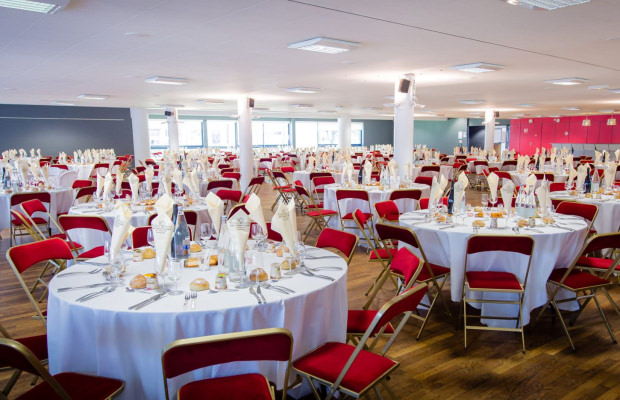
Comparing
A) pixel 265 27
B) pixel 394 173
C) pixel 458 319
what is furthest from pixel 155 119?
pixel 458 319

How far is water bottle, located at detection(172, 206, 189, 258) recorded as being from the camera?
Answer: 355 centimetres

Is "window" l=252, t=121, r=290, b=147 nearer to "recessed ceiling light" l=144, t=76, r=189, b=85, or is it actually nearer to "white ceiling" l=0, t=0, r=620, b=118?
"white ceiling" l=0, t=0, r=620, b=118

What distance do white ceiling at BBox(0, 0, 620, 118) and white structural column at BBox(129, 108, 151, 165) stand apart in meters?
10.3

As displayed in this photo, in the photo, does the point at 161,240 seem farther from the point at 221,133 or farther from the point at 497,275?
the point at 221,133

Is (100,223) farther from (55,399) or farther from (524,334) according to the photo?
(524,334)

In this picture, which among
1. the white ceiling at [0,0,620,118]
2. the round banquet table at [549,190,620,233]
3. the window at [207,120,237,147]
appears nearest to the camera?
the white ceiling at [0,0,620,118]

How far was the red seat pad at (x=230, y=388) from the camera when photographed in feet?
7.64

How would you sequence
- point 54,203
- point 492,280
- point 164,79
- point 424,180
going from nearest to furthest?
point 492,280 → point 54,203 → point 424,180 → point 164,79

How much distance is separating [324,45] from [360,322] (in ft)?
14.1

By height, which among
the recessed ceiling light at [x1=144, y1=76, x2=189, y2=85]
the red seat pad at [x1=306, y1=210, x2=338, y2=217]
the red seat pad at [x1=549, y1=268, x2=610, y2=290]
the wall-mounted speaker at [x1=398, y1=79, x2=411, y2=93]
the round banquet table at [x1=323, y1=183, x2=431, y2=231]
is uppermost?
the recessed ceiling light at [x1=144, y1=76, x2=189, y2=85]

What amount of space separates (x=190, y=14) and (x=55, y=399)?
4.01 meters

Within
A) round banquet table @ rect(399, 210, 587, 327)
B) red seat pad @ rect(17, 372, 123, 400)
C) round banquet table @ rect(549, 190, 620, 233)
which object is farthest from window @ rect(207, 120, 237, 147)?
red seat pad @ rect(17, 372, 123, 400)

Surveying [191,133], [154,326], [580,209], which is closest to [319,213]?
[580,209]

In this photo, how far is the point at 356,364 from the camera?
2.65 meters
